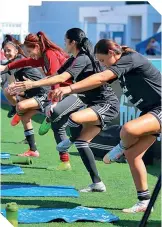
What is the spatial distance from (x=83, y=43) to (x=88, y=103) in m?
0.65

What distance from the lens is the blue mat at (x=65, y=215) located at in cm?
563

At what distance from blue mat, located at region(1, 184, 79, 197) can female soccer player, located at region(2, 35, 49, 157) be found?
1828 millimetres

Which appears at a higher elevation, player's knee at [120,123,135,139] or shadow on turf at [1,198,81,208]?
player's knee at [120,123,135,139]

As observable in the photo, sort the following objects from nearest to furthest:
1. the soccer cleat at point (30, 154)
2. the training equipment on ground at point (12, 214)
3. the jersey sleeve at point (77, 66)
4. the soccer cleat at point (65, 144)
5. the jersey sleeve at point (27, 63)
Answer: the training equipment on ground at point (12, 214), the jersey sleeve at point (77, 66), the soccer cleat at point (65, 144), the jersey sleeve at point (27, 63), the soccer cleat at point (30, 154)

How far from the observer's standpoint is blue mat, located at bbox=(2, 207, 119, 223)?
5.63m

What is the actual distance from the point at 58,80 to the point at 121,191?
1.50 m

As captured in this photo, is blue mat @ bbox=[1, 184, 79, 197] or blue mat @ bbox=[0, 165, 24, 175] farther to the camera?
blue mat @ bbox=[0, 165, 24, 175]

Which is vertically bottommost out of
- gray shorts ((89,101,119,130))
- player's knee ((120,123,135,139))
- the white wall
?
the white wall

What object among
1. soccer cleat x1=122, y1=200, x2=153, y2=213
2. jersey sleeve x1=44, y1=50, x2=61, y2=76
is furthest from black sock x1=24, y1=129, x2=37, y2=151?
soccer cleat x1=122, y1=200, x2=153, y2=213

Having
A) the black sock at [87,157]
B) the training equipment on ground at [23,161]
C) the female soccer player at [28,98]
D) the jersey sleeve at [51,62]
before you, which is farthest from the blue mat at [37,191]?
the female soccer player at [28,98]

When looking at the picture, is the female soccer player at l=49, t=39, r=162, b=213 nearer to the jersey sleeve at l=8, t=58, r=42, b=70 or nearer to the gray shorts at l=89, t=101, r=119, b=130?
the gray shorts at l=89, t=101, r=119, b=130

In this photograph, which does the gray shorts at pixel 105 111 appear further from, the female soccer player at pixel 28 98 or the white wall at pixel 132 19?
the white wall at pixel 132 19

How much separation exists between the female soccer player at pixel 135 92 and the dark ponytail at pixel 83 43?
93 cm

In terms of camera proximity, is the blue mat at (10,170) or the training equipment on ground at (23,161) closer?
the blue mat at (10,170)
